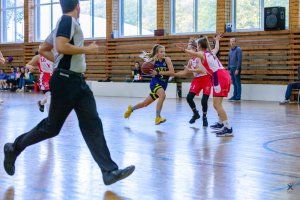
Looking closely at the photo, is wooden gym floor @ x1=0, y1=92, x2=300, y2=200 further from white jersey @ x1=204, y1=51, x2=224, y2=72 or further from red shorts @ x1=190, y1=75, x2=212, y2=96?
white jersey @ x1=204, y1=51, x2=224, y2=72

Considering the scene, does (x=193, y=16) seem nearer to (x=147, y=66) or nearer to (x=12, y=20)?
(x=12, y=20)

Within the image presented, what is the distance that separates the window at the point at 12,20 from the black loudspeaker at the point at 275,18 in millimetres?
15238

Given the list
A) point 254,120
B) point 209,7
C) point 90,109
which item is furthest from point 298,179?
point 209,7

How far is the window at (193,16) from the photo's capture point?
23.2 metres

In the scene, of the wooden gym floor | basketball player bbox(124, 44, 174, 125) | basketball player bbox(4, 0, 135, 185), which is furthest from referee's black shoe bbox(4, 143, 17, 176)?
basketball player bbox(124, 44, 174, 125)

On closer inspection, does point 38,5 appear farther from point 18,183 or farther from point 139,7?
point 18,183

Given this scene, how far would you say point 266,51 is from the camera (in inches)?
821

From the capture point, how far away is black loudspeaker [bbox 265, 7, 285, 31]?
65.7 ft

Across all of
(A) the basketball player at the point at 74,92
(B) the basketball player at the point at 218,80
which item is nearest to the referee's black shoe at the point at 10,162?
(A) the basketball player at the point at 74,92

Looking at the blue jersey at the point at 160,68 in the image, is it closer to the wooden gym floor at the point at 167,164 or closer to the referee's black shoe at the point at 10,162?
the wooden gym floor at the point at 167,164

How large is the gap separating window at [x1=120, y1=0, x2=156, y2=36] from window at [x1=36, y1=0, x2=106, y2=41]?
126 centimetres

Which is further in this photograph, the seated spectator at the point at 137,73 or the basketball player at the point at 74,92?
the seated spectator at the point at 137,73

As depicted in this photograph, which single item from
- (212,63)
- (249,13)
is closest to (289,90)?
(249,13)

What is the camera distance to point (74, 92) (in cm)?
554
